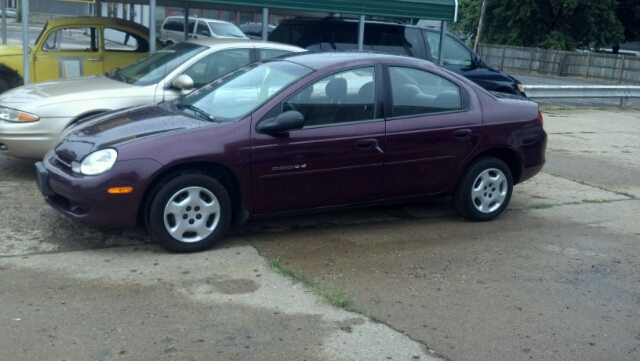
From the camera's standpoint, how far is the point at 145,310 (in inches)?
197

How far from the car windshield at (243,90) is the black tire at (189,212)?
668mm

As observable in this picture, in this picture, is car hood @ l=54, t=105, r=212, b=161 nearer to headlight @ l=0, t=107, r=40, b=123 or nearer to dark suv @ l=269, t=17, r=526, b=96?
headlight @ l=0, t=107, r=40, b=123

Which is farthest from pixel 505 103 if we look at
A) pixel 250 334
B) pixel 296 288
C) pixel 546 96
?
pixel 546 96

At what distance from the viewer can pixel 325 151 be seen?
6422 mm

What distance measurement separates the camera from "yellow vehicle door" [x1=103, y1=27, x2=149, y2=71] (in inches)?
440

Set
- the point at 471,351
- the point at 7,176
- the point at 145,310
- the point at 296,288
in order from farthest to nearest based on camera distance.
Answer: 1. the point at 7,176
2. the point at 296,288
3. the point at 145,310
4. the point at 471,351

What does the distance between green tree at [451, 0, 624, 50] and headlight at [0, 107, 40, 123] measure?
3683cm

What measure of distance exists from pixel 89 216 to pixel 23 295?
88 cm

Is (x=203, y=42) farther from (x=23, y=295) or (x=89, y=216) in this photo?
(x=23, y=295)

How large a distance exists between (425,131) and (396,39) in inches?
273

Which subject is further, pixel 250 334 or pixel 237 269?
pixel 237 269

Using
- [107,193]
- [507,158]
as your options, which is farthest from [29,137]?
[507,158]

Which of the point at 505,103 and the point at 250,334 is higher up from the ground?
the point at 505,103

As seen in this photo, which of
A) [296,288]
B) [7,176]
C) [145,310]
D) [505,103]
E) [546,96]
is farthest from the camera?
[546,96]
